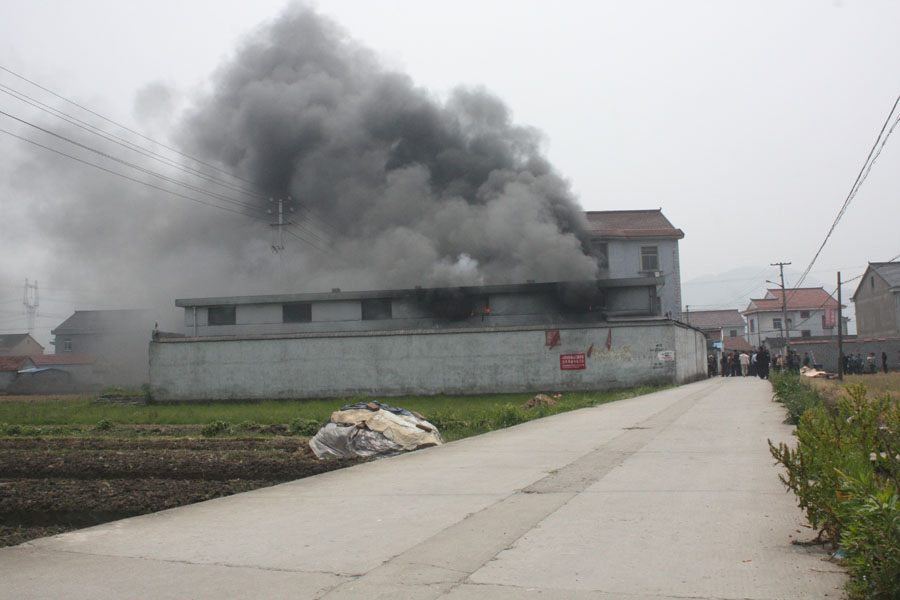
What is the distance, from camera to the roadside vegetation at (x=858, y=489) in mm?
3031

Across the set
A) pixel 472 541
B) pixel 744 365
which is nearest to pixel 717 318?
pixel 744 365

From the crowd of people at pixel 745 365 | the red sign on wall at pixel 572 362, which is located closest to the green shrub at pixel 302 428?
the red sign on wall at pixel 572 362

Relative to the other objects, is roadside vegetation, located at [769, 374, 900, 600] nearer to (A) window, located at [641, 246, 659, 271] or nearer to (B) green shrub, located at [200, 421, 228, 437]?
(B) green shrub, located at [200, 421, 228, 437]

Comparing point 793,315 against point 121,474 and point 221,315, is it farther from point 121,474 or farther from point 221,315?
point 121,474

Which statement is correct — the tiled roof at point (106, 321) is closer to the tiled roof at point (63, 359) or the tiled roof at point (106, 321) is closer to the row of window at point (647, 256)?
the tiled roof at point (63, 359)

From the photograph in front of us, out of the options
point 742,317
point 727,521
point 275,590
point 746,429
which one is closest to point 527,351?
point 746,429

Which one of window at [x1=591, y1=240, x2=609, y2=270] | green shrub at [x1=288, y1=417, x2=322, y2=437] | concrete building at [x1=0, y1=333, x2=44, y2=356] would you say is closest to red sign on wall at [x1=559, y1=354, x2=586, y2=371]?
green shrub at [x1=288, y1=417, x2=322, y2=437]

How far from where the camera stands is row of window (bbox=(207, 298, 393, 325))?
30.2m

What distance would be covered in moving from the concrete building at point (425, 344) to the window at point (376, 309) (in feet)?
0.14

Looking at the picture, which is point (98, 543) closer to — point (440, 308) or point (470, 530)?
point (470, 530)

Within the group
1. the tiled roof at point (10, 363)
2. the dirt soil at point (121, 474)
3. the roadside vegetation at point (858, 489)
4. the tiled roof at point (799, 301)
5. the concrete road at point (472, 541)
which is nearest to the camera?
the roadside vegetation at point (858, 489)

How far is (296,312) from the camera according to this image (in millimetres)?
30750

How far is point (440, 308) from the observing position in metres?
29.8

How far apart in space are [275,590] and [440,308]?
26.0 meters
